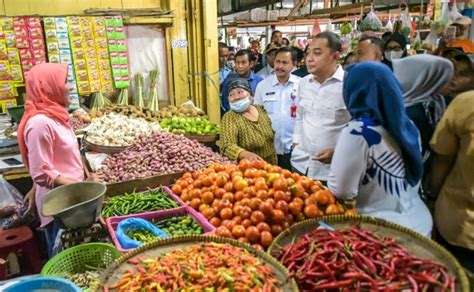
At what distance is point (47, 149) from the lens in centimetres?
284

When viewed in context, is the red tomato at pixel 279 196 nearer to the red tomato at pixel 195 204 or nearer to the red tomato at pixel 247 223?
the red tomato at pixel 247 223

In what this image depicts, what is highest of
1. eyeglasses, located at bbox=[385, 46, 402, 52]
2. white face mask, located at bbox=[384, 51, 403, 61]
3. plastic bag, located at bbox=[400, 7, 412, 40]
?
plastic bag, located at bbox=[400, 7, 412, 40]

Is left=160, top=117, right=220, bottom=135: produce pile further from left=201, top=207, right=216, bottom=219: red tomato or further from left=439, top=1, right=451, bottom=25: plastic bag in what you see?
left=439, top=1, right=451, bottom=25: plastic bag

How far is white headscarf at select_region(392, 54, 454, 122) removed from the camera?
2557mm

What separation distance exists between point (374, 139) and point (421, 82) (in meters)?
0.82

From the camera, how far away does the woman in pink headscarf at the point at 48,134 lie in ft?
9.19

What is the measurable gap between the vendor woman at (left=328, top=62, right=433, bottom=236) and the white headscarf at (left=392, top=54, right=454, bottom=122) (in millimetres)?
526

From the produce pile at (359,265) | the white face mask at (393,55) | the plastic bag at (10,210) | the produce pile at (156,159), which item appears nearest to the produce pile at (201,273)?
the produce pile at (359,265)

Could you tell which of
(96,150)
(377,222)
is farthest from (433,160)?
(96,150)

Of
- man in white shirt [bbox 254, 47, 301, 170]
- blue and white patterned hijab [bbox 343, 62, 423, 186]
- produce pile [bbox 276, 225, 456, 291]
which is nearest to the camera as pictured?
produce pile [bbox 276, 225, 456, 291]

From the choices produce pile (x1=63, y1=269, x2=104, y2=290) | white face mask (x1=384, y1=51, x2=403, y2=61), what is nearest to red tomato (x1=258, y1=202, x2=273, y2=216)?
produce pile (x1=63, y1=269, x2=104, y2=290)

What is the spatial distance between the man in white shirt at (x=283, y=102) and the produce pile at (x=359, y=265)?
274 centimetres

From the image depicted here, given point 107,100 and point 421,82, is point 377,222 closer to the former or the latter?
point 421,82

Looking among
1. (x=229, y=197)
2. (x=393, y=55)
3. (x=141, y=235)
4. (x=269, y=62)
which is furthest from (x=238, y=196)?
(x=269, y=62)
